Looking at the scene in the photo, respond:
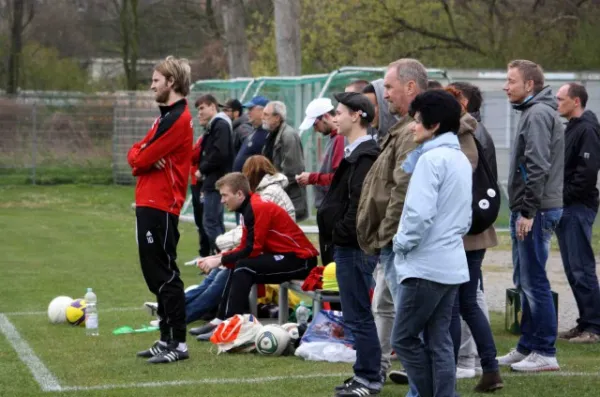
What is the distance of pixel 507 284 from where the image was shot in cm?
1286

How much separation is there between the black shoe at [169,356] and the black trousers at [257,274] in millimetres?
977

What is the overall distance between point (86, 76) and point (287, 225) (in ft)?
117

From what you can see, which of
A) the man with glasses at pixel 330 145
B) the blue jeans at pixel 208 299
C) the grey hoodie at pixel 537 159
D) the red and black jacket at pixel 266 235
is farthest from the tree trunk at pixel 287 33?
the grey hoodie at pixel 537 159

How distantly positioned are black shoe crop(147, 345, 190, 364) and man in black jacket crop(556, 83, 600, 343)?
3.27m

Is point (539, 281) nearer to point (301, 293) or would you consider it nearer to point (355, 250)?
point (355, 250)

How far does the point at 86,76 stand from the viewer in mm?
43688

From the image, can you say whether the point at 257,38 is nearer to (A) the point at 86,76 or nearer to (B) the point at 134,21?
(B) the point at 134,21

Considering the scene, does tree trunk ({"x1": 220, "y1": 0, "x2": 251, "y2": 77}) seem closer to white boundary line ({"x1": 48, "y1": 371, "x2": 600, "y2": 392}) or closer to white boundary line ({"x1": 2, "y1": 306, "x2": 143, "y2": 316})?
white boundary line ({"x1": 2, "y1": 306, "x2": 143, "y2": 316})

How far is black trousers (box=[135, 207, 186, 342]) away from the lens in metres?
7.95

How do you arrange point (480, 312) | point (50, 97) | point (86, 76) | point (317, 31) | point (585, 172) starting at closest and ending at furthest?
point (480, 312)
point (585, 172)
point (50, 97)
point (317, 31)
point (86, 76)

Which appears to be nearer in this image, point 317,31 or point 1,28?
point 317,31

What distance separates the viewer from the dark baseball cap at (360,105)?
7.00 meters

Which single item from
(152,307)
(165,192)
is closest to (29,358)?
(165,192)

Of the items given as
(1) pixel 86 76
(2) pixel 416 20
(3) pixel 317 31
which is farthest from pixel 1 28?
(2) pixel 416 20
